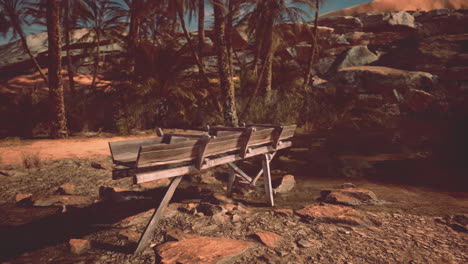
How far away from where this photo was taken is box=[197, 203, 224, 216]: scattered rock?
12.3 ft

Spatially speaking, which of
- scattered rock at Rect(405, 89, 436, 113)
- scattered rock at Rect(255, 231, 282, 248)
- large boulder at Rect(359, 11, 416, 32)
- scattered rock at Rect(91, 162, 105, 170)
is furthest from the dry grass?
large boulder at Rect(359, 11, 416, 32)

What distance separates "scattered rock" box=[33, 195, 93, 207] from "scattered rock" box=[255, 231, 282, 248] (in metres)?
2.65

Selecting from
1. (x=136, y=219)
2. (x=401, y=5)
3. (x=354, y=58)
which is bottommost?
(x=136, y=219)

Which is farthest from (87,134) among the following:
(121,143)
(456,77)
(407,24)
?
(407,24)

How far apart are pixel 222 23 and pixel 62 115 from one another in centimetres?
559

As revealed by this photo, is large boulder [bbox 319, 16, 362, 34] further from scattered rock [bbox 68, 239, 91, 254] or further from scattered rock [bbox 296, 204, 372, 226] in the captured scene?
scattered rock [bbox 68, 239, 91, 254]

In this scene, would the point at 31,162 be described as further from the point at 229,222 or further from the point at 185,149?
the point at 229,222

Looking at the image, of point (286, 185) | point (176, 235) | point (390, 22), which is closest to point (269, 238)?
point (176, 235)

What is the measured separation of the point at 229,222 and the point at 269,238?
0.66m

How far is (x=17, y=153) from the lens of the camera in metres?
6.68

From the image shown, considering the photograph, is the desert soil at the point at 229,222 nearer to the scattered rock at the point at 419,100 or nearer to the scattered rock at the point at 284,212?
the scattered rock at the point at 284,212

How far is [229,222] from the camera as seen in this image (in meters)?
3.58

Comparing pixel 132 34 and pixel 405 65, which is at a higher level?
pixel 132 34

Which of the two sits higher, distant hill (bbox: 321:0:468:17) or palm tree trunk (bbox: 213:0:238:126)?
distant hill (bbox: 321:0:468:17)
